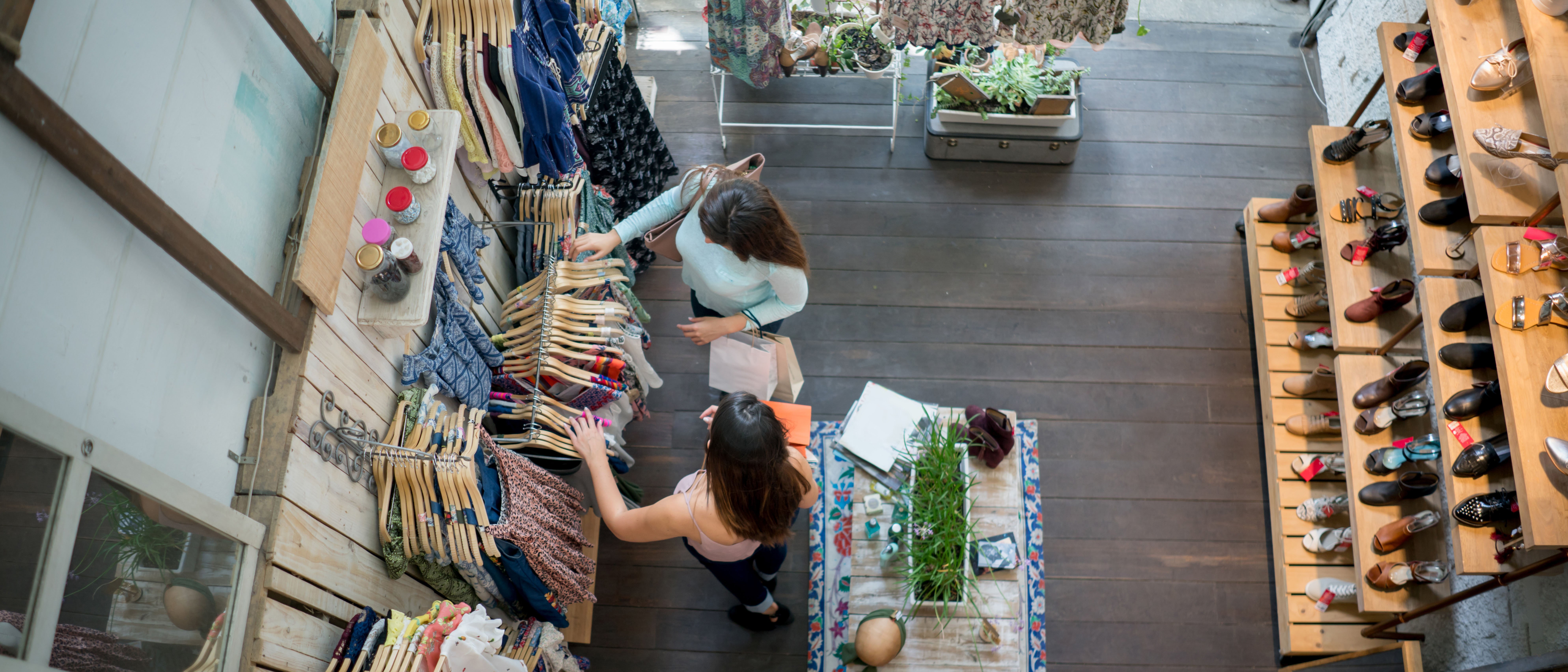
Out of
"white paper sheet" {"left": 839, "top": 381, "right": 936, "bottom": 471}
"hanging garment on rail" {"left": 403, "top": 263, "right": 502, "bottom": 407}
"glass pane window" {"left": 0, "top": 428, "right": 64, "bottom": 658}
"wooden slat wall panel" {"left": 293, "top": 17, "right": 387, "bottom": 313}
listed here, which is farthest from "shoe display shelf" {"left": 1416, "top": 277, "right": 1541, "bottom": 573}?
"glass pane window" {"left": 0, "top": 428, "right": 64, "bottom": 658}

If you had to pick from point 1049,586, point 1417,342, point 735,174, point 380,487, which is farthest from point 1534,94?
point 380,487

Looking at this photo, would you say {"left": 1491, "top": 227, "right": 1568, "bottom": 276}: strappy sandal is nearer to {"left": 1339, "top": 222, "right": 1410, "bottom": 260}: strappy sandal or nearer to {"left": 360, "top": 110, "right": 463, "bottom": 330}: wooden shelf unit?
{"left": 1339, "top": 222, "right": 1410, "bottom": 260}: strappy sandal

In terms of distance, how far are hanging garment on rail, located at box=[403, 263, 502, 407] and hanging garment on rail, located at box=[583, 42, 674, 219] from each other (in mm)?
799

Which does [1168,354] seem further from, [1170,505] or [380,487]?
[380,487]

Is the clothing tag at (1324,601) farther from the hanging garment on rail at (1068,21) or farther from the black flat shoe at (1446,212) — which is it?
the hanging garment on rail at (1068,21)

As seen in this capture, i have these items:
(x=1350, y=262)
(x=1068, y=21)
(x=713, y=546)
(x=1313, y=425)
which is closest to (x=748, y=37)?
(x=1068, y=21)

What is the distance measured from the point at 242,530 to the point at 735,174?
1.82m

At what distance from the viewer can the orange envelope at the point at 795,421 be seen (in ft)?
9.69

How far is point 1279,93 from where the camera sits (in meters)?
4.85

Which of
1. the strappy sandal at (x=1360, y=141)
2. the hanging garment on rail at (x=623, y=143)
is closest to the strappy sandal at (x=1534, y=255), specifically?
the strappy sandal at (x=1360, y=141)

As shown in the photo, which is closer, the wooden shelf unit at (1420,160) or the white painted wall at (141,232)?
the white painted wall at (141,232)

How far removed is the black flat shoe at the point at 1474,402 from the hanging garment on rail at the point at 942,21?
232 centimetres

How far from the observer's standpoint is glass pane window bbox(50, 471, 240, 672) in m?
1.61

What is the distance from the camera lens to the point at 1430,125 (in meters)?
3.36
